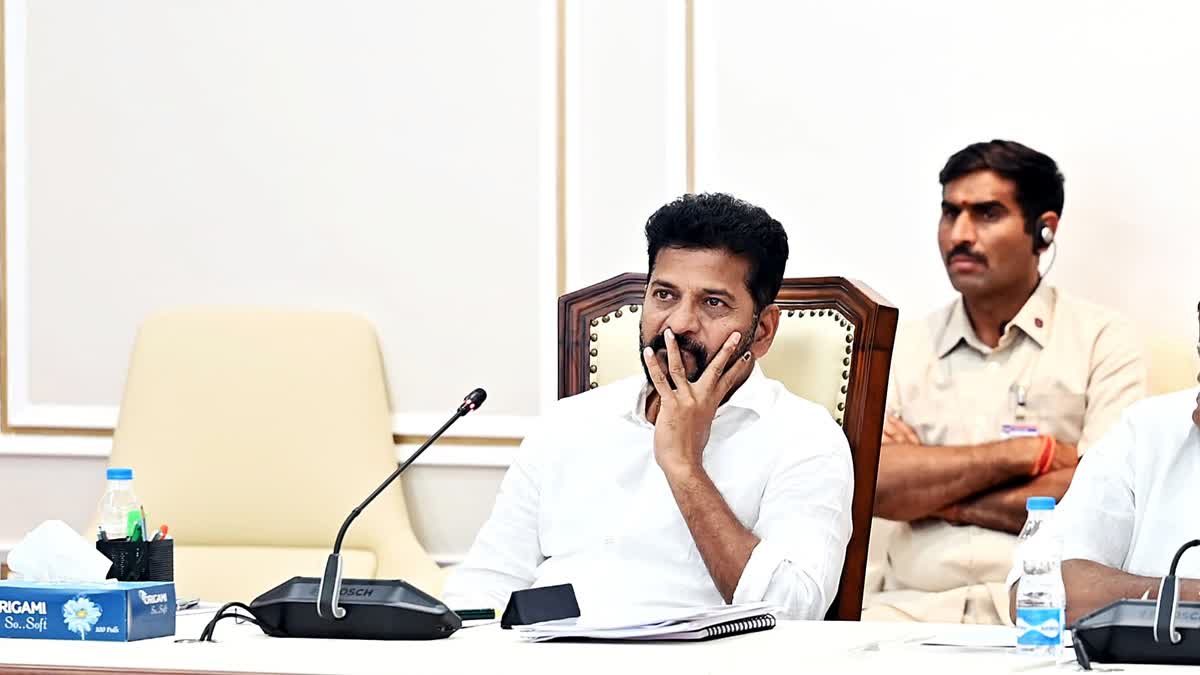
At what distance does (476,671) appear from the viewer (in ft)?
4.94

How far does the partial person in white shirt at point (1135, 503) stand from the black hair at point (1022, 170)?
47.4 inches

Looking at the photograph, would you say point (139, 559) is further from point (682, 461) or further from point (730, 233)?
point (730, 233)

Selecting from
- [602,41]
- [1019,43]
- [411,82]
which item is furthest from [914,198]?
[411,82]

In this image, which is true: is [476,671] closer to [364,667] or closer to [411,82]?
[364,667]

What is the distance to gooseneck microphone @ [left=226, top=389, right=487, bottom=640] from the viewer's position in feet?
5.75

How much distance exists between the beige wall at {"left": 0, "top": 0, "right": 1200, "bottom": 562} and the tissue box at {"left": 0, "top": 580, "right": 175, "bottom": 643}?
6.43 ft

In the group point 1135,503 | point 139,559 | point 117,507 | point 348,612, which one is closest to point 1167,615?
point 1135,503

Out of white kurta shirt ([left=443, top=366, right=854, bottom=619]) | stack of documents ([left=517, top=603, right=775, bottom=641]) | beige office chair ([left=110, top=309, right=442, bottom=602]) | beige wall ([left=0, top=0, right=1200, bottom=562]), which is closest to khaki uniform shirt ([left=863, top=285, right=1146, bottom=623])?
beige wall ([left=0, top=0, right=1200, bottom=562])

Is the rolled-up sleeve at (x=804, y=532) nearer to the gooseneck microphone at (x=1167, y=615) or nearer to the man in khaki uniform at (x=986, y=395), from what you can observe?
the gooseneck microphone at (x=1167, y=615)

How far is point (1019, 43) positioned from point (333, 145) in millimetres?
1567

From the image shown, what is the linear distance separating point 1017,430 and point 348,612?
1.85 meters

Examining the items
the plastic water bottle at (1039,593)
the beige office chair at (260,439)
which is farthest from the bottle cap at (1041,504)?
the beige office chair at (260,439)

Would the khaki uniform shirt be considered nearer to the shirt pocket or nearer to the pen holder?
the shirt pocket

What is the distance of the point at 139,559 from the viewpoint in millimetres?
2213
